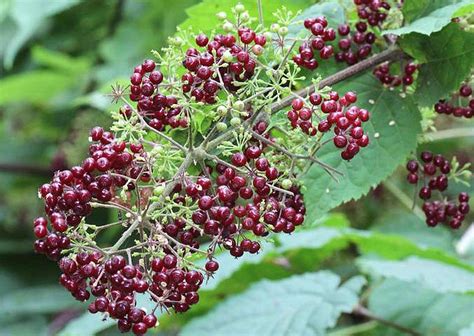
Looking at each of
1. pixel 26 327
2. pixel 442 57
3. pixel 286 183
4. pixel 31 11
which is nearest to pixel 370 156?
pixel 442 57

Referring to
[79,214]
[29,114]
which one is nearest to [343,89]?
[79,214]

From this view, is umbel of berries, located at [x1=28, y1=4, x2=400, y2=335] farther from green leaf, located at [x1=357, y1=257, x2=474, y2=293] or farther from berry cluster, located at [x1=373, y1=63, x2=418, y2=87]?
green leaf, located at [x1=357, y1=257, x2=474, y2=293]

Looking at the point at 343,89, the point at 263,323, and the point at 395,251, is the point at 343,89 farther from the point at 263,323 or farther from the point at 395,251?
the point at 395,251

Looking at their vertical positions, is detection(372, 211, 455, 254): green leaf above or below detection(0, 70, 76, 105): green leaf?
below

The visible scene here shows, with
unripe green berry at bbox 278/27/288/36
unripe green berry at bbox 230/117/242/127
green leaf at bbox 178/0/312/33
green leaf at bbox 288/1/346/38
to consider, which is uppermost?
green leaf at bbox 178/0/312/33

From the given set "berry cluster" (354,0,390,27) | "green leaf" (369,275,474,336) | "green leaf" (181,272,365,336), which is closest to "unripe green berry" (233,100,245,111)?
"berry cluster" (354,0,390,27)

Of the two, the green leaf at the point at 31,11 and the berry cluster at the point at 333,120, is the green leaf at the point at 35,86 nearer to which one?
the green leaf at the point at 31,11
